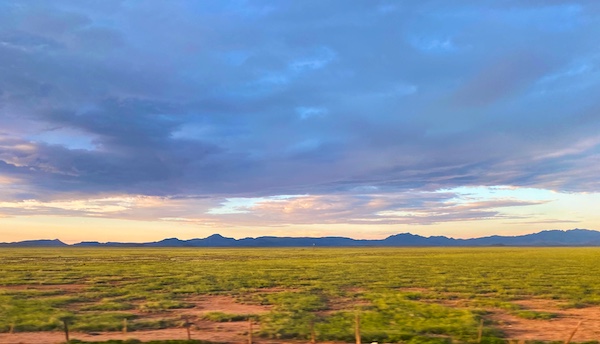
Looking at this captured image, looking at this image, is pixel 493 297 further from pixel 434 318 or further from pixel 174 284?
pixel 174 284

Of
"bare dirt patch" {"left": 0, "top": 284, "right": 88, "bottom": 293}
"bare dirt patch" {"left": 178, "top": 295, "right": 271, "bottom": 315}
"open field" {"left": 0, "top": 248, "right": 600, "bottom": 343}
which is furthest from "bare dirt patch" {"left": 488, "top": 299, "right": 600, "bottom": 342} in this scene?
"bare dirt patch" {"left": 0, "top": 284, "right": 88, "bottom": 293}

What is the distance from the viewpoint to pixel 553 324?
3080cm

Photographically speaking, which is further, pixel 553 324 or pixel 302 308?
pixel 302 308

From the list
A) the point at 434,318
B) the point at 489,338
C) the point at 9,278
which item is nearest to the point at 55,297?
the point at 9,278

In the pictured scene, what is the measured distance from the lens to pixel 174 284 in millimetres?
54750

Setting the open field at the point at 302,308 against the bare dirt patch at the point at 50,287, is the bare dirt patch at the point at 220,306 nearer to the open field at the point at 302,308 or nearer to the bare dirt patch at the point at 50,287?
the open field at the point at 302,308

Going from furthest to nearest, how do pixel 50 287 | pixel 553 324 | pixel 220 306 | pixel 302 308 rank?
pixel 50 287 → pixel 220 306 → pixel 302 308 → pixel 553 324

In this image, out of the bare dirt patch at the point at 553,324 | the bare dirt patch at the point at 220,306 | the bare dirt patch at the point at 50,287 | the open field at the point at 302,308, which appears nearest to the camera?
the open field at the point at 302,308

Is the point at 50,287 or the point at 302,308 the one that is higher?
the point at 50,287

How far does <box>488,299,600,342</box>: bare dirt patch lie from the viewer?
88.7ft

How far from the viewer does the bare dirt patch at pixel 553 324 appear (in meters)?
27.0

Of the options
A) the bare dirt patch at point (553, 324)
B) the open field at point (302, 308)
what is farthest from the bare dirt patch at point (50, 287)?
the bare dirt patch at point (553, 324)

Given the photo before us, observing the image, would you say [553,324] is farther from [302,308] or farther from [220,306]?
[220,306]

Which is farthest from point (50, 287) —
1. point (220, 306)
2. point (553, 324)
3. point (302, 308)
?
point (553, 324)
